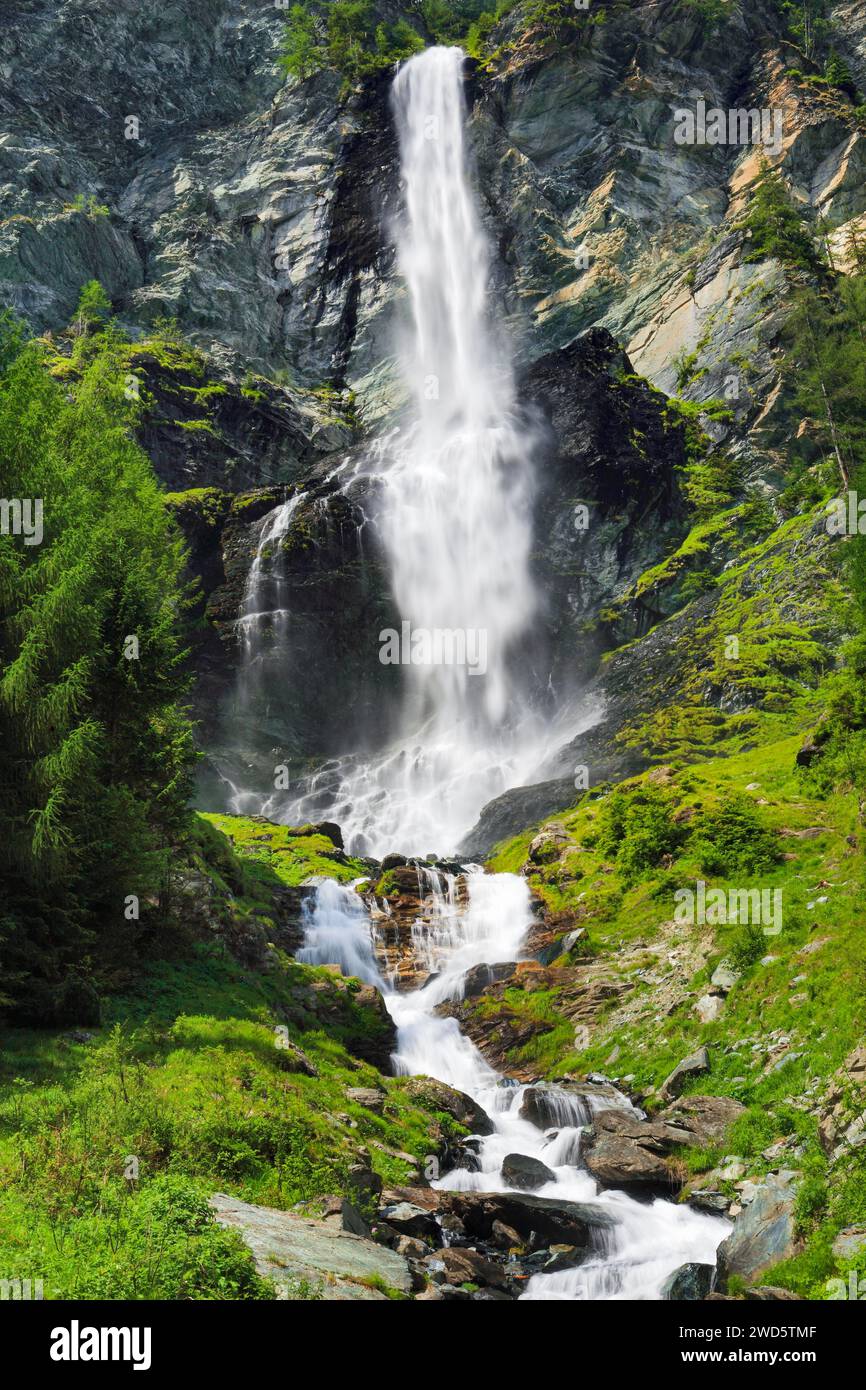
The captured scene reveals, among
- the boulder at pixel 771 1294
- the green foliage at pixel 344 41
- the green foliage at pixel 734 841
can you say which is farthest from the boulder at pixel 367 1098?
the green foliage at pixel 344 41

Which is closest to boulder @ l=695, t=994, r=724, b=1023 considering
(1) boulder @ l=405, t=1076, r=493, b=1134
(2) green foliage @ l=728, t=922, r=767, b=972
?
(2) green foliage @ l=728, t=922, r=767, b=972

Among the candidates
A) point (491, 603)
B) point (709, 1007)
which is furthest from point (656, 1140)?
point (491, 603)

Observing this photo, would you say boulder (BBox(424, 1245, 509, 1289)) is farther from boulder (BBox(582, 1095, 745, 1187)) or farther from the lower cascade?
boulder (BBox(582, 1095, 745, 1187))

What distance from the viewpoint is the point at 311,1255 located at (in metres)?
7.18

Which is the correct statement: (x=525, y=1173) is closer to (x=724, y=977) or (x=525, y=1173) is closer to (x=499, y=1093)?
(x=499, y=1093)

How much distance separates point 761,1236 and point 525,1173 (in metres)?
5.10

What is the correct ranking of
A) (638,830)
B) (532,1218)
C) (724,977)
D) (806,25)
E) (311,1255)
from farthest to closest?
1. (806,25)
2. (638,830)
3. (724,977)
4. (532,1218)
5. (311,1255)

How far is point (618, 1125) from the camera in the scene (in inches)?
576

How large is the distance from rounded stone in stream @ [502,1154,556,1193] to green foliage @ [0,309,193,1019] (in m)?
7.21

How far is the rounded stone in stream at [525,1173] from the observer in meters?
13.7

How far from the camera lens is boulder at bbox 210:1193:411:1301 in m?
6.52
